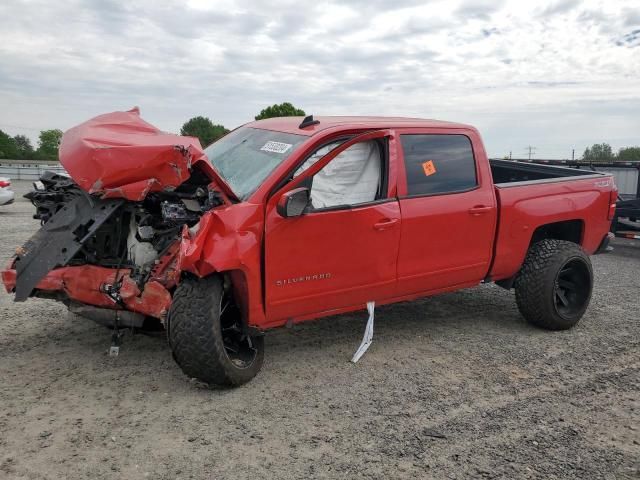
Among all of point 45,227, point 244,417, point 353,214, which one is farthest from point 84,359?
point 353,214

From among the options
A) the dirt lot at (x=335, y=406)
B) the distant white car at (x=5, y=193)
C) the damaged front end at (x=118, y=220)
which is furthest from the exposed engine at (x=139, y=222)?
the distant white car at (x=5, y=193)

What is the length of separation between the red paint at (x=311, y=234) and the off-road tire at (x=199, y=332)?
0.48 ft

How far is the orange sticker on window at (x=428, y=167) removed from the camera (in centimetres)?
487

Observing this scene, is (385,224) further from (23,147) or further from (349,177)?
(23,147)

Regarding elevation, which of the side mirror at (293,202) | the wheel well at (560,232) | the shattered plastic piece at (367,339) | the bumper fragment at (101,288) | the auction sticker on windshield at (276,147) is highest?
the auction sticker on windshield at (276,147)

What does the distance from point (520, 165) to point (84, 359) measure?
17.9 ft

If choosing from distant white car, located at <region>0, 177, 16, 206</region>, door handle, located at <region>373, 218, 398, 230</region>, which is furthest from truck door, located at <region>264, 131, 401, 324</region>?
distant white car, located at <region>0, 177, 16, 206</region>

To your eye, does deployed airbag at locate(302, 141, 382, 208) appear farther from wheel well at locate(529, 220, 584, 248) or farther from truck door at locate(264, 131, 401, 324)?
wheel well at locate(529, 220, 584, 248)

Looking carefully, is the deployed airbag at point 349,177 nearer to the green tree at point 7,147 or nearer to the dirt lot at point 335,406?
the dirt lot at point 335,406

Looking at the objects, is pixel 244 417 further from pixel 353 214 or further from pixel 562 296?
pixel 562 296

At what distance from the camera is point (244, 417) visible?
3.64 metres

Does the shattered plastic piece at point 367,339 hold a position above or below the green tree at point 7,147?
below

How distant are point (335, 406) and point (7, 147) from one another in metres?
82.3

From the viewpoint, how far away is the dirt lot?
10.3 feet
